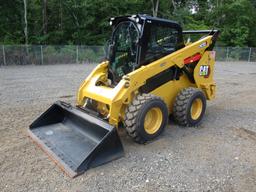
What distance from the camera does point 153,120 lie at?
406 centimetres

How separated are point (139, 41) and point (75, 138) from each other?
1894 mm

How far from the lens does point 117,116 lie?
3.74m

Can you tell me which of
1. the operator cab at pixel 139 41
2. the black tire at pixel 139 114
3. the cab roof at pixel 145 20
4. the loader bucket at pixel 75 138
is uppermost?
the cab roof at pixel 145 20

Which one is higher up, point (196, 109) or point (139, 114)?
point (139, 114)

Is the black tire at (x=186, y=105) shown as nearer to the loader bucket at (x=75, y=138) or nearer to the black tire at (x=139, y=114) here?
the black tire at (x=139, y=114)

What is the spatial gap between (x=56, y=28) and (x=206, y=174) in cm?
1976

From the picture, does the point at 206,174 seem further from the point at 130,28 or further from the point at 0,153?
the point at 0,153

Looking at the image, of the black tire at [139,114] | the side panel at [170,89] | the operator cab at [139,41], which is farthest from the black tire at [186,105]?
the operator cab at [139,41]

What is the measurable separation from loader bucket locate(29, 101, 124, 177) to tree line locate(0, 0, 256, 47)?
15.5m

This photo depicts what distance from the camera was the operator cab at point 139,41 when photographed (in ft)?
13.1

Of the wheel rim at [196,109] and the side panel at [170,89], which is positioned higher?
the side panel at [170,89]

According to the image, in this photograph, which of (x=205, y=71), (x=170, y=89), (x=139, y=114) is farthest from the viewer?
(x=205, y=71)

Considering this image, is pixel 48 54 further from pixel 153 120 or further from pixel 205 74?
pixel 153 120

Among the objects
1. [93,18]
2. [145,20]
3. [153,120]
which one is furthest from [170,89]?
[93,18]
